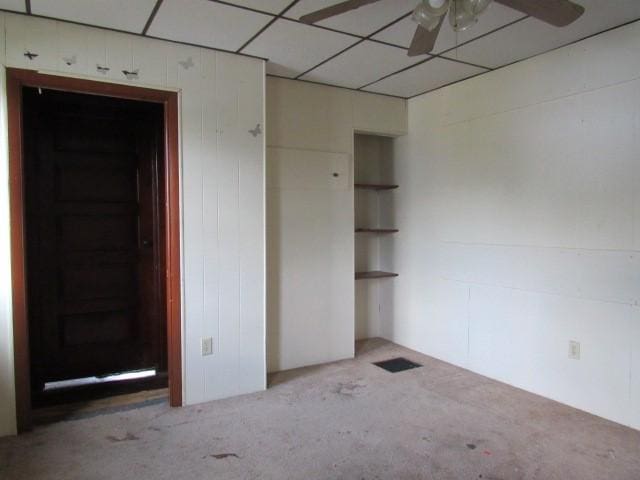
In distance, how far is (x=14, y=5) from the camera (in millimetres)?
2467

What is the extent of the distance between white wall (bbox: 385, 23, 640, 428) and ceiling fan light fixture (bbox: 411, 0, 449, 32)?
1527mm

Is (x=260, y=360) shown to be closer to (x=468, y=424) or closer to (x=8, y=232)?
(x=468, y=424)

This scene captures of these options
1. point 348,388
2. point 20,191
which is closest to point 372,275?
point 348,388

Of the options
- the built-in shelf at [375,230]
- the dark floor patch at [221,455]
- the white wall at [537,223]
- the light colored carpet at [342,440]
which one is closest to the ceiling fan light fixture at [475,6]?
the white wall at [537,223]

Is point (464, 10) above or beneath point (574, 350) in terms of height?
above

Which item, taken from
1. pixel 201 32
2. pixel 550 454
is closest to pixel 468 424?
pixel 550 454

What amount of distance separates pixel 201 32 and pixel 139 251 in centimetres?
170

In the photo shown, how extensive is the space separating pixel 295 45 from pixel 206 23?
2.01 ft

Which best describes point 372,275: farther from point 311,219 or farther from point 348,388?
point 348,388

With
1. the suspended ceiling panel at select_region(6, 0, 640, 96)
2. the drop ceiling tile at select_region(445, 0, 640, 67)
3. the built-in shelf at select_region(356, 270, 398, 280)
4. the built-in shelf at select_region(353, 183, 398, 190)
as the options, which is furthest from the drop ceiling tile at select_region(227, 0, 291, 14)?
the built-in shelf at select_region(356, 270, 398, 280)

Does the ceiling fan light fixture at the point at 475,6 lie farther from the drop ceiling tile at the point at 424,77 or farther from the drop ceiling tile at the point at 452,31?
the drop ceiling tile at the point at 424,77

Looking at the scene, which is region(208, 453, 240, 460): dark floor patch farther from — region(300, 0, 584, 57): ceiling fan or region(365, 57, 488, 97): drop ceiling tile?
region(365, 57, 488, 97): drop ceiling tile

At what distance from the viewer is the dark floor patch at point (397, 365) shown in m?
3.78

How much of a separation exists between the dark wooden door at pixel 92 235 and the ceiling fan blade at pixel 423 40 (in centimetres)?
211
